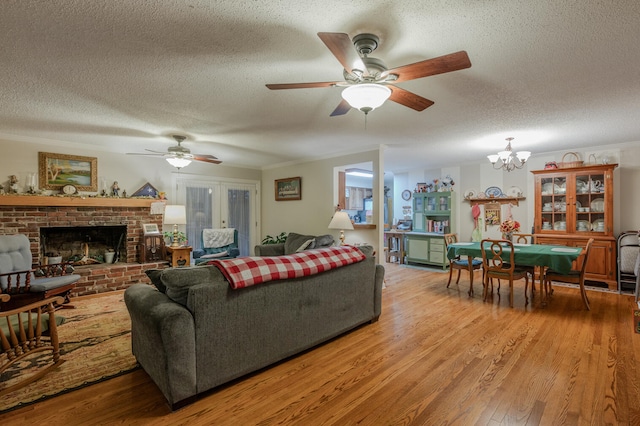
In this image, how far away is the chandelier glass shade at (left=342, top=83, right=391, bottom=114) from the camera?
1894mm

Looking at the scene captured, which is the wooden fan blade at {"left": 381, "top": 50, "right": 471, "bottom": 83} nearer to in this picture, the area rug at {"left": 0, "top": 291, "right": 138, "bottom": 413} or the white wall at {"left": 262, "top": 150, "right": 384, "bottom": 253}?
the area rug at {"left": 0, "top": 291, "right": 138, "bottom": 413}

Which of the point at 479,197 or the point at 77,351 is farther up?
the point at 479,197

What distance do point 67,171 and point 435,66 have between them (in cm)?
551

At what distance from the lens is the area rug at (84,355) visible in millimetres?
2080

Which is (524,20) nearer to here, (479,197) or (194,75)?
(194,75)

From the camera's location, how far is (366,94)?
1917 mm

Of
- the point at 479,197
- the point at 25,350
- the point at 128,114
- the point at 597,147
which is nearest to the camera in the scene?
the point at 25,350

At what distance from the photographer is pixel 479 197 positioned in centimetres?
638

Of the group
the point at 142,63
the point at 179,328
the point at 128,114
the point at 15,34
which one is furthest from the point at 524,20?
the point at 128,114

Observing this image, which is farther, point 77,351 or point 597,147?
point 597,147

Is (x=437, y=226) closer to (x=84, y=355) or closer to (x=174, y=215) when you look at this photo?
(x=174, y=215)

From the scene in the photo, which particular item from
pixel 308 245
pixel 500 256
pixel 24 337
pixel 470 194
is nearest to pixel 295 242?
pixel 308 245

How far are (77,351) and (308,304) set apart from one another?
6.88ft

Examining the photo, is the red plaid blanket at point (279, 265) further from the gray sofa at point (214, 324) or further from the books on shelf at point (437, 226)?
the books on shelf at point (437, 226)
